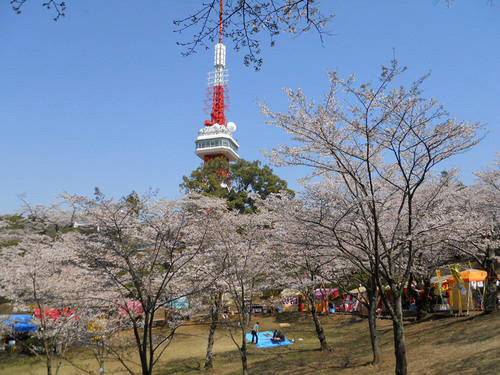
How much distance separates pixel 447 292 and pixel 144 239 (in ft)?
56.5

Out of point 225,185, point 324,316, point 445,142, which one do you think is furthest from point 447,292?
point 225,185

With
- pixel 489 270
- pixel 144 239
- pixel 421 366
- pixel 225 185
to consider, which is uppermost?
pixel 225 185

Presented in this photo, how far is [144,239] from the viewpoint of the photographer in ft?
24.8

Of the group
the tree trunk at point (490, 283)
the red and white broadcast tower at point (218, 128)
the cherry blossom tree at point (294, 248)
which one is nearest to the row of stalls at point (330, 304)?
the cherry blossom tree at point (294, 248)

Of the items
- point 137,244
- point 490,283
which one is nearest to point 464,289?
point 490,283

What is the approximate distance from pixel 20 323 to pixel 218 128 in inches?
1760

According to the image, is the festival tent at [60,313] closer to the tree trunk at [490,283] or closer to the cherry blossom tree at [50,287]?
the cherry blossom tree at [50,287]

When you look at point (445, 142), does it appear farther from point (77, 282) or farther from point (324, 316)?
point (324, 316)

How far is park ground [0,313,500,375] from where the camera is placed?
9309 millimetres

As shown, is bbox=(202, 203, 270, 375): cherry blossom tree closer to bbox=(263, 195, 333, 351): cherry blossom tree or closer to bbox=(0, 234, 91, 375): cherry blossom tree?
bbox=(263, 195, 333, 351): cherry blossom tree

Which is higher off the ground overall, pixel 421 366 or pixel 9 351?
pixel 421 366

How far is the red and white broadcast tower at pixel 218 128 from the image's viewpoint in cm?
5909

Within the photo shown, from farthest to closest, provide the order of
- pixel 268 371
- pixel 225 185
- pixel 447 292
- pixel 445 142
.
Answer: pixel 225 185, pixel 447 292, pixel 268 371, pixel 445 142

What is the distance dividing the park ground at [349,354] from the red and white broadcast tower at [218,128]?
139 ft
